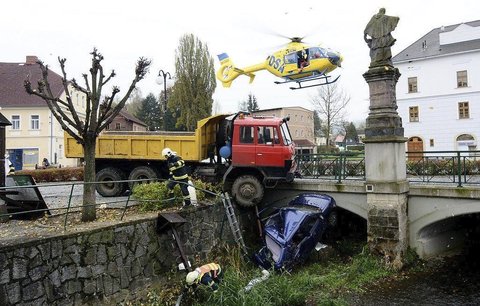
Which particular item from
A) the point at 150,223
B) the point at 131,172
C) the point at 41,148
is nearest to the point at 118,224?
the point at 150,223

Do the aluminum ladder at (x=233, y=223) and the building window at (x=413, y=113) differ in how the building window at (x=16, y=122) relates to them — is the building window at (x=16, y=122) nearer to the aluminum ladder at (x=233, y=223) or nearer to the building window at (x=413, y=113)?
the aluminum ladder at (x=233, y=223)

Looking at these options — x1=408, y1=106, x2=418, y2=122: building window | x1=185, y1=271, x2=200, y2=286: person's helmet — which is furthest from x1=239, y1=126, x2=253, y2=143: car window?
x1=408, y1=106, x2=418, y2=122: building window

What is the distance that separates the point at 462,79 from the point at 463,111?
268 cm

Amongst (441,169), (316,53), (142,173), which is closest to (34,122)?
(142,173)

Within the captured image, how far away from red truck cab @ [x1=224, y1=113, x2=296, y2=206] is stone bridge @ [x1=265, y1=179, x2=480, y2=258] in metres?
1.53

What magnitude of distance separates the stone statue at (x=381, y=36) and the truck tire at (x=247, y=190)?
15.9 feet

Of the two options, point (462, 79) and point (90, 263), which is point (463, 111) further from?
point (90, 263)

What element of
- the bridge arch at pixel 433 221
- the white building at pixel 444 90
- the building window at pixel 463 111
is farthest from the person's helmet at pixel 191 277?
the building window at pixel 463 111

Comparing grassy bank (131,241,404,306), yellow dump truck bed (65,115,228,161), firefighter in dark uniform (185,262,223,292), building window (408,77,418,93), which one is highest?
building window (408,77,418,93)

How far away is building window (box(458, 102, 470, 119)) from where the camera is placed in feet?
114

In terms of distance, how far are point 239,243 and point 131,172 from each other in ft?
15.0

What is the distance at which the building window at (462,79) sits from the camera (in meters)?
34.8

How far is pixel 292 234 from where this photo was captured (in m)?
11.3

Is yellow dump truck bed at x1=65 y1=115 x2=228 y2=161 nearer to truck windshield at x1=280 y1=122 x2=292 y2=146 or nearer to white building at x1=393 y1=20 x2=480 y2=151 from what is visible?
truck windshield at x1=280 y1=122 x2=292 y2=146
